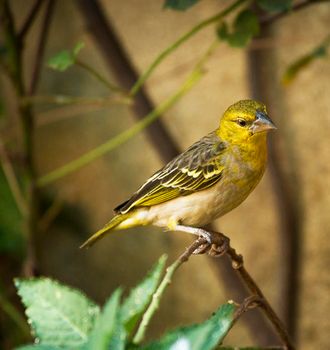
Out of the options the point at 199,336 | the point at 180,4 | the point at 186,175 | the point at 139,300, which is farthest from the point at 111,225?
the point at 199,336

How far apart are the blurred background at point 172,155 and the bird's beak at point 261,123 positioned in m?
0.89

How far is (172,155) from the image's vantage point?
2107mm

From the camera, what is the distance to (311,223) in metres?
2.39

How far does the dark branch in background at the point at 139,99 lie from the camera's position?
2043mm

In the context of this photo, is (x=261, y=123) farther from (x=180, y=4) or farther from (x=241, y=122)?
(x=180, y=4)

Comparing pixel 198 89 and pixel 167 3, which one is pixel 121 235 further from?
pixel 167 3

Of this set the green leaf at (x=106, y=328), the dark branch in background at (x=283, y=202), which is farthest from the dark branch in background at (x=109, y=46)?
the green leaf at (x=106, y=328)

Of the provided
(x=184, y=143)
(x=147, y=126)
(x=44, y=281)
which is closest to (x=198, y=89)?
(x=184, y=143)

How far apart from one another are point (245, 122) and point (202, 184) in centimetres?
19

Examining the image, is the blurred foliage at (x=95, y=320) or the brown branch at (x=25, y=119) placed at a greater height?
the brown branch at (x=25, y=119)

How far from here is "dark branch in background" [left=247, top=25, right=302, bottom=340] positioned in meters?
2.36

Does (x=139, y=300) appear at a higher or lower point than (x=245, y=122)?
lower

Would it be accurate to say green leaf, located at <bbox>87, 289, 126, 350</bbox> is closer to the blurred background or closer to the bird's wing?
the bird's wing

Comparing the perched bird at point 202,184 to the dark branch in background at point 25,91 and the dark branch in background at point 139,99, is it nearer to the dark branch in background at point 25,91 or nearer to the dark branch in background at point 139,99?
the dark branch in background at point 25,91
